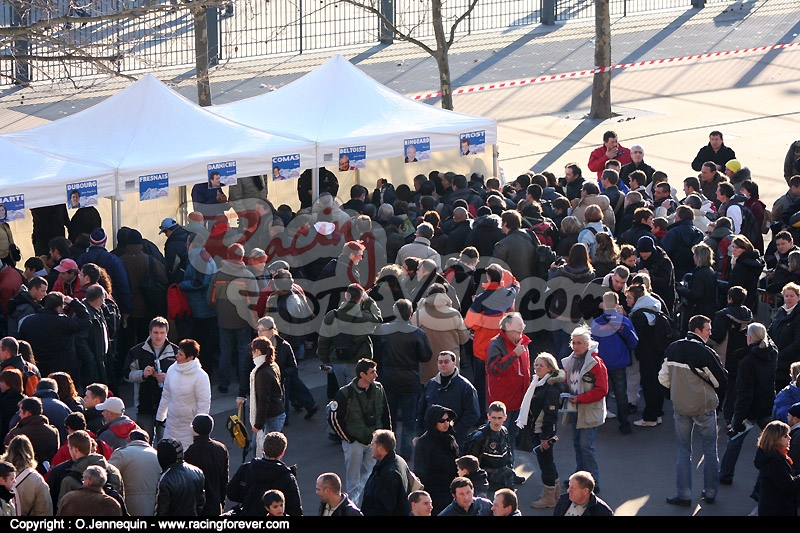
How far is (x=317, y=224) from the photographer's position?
13867 millimetres

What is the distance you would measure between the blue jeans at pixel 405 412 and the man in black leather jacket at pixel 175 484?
278 cm

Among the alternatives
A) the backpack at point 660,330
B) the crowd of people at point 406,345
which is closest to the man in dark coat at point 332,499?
the crowd of people at point 406,345

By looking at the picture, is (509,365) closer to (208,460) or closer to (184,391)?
(184,391)

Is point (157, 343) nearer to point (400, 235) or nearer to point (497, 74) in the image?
point (400, 235)

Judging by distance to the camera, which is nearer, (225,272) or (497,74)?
(225,272)

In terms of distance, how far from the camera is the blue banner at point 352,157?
15062 millimetres

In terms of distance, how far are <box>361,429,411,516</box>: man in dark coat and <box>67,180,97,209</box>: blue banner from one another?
6073 mm

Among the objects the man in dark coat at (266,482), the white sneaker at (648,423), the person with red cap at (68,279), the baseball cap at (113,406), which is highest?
the person with red cap at (68,279)

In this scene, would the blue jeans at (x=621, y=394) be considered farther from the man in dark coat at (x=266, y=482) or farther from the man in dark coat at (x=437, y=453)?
the man in dark coat at (x=266, y=482)

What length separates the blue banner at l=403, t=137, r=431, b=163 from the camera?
15547 millimetres

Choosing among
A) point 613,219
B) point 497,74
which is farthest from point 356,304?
point 497,74

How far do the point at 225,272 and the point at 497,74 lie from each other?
1503 centimetres

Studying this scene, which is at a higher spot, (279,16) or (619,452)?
(279,16)

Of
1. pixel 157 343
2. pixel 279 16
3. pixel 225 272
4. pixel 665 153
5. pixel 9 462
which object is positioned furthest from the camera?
pixel 279 16
